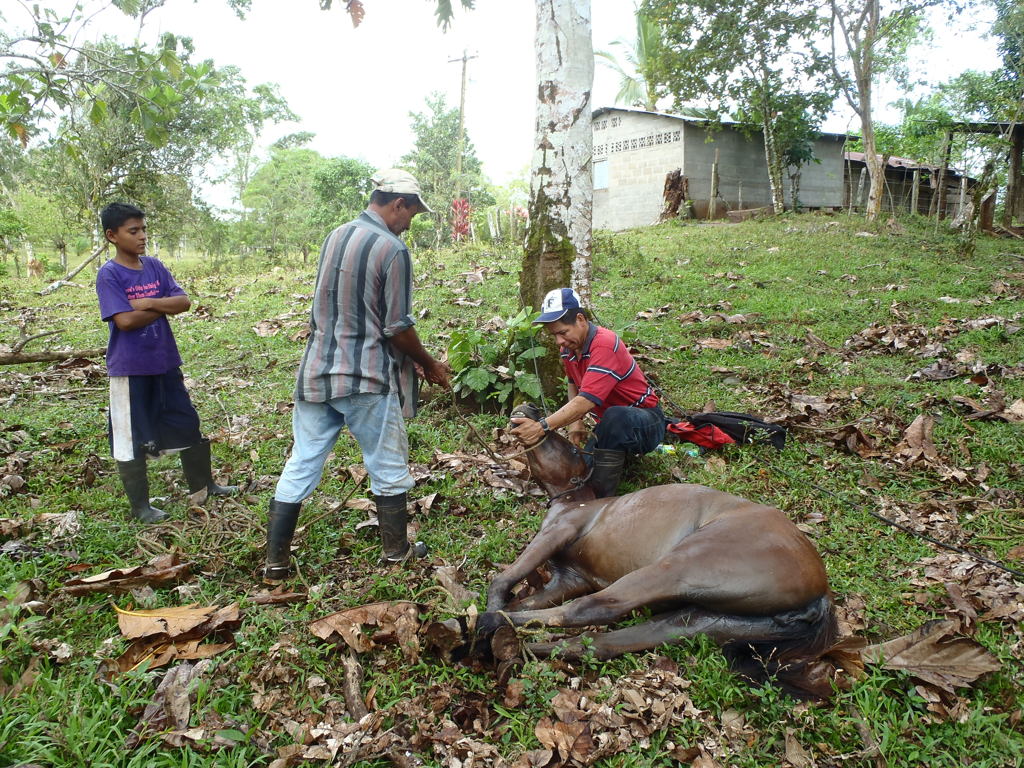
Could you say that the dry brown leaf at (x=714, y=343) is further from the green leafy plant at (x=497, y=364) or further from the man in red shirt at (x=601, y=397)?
the man in red shirt at (x=601, y=397)

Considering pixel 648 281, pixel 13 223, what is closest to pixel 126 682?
pixel 648 281

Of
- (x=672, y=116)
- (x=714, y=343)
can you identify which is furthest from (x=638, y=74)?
(x=714, y=343)

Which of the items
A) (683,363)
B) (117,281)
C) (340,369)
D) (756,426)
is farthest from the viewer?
(683,363)

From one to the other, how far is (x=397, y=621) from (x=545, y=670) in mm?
721

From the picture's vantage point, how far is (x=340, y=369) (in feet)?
11.2

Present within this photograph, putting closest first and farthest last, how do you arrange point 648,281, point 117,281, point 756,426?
point 117,281 < point 756,426 < point 648,281

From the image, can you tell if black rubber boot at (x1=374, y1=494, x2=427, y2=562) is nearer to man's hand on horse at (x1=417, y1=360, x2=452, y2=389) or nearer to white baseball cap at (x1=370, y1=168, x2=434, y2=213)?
man's hand on horse at (x1=417, y1=360, x2=452, y2=389)

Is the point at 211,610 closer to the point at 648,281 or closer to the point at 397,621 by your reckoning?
the point at 397,621

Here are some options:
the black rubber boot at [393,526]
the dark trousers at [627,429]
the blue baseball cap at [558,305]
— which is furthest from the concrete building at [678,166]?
the black rubber boot at [393,526]

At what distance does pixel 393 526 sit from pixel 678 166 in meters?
20.0

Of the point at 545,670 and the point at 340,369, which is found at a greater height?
the point at 340,369

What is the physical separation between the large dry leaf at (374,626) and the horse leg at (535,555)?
0.41 meters

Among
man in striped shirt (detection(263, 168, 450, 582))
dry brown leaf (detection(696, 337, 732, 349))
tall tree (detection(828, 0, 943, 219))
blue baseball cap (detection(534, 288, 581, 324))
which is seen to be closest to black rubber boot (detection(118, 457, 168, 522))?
man in striped shirt (detection(263, 168, 450, 582))

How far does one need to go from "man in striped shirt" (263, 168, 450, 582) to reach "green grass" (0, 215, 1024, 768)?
435 millimetres
